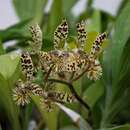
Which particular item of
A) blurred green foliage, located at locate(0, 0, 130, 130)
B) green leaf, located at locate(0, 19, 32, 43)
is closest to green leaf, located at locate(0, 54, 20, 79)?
blurred green foliage, located at locate(0, 0, 130, 130)

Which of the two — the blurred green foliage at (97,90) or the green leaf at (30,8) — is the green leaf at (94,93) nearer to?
the blurred green foliage at (97,90)

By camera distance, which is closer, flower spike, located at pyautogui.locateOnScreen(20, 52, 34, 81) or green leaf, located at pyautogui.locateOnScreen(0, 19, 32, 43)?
flower spike, located at pyautogui.locateOnScreen(20, 52, 34, 81)

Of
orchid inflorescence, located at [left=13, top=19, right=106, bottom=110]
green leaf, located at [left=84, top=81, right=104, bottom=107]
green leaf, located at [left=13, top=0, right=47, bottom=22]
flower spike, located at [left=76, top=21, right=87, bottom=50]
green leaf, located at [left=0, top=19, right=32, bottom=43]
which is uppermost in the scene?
green leaf, located at [left=13, top=0, right=47, bottom=22]

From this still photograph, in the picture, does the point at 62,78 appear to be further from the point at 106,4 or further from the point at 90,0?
the point at 106,4

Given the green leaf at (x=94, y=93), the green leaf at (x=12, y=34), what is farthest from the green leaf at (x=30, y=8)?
the green leaf at (x=94, y=93)

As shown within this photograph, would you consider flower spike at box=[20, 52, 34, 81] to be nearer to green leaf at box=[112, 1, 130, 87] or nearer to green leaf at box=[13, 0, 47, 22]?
green leaf at box=[112, 1, 130, 87]

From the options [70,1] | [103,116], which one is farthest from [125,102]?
[70,1]

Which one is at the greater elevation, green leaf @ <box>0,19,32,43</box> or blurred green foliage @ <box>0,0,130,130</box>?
green leaf @ <box>0,19,32,43</box>

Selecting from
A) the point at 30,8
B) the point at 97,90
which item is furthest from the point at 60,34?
the point at 30,8
